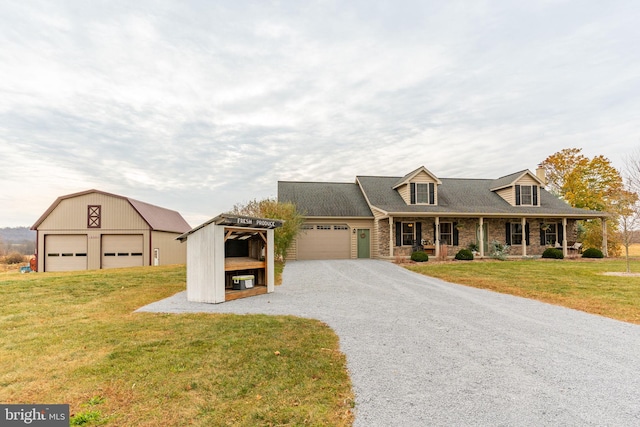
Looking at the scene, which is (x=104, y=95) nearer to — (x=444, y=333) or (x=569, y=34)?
(x=444, y=333)

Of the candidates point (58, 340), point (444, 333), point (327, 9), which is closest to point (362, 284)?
point (444, 333)

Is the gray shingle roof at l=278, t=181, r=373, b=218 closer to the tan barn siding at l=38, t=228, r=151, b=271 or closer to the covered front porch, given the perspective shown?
the covered front porch

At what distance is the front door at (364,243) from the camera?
2019 cm

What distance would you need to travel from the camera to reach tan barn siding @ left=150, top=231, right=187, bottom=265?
70.4 ft

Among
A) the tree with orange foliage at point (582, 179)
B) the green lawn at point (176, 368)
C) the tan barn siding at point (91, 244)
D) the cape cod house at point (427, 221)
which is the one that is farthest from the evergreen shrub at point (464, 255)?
the tan barn siding at point (91, 244)

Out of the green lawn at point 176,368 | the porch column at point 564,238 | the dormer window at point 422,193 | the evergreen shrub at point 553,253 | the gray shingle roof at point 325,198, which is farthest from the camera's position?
the dormer window at point 422,193

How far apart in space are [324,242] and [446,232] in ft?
25.4

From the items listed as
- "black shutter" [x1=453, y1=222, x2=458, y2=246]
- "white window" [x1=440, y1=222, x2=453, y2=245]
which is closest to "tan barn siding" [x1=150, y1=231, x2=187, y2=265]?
"white window" [x1=440, y1=222, x2=453, y2=245]

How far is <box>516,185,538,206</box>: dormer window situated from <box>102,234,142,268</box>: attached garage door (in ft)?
83.4

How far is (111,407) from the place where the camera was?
293 cm

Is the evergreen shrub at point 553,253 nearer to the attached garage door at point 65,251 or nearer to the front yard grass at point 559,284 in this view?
the front yard grass at point 559,284

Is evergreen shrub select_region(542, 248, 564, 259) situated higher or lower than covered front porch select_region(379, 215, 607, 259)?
lower

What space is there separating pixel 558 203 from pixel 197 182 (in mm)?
24959

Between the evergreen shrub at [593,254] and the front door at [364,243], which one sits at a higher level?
the front door at [364,243]
